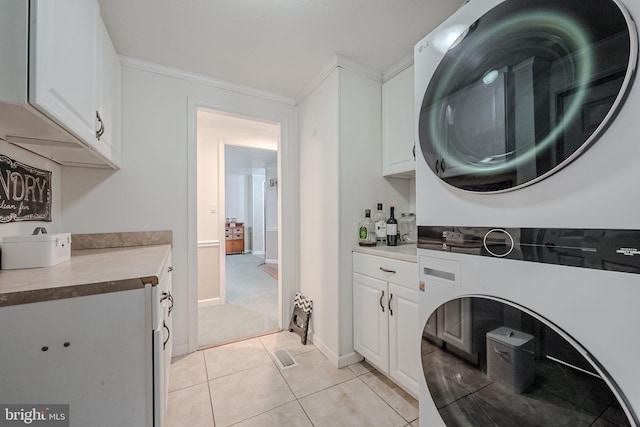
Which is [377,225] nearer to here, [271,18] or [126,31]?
[271,18]

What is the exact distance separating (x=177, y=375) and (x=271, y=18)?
235 centimetres

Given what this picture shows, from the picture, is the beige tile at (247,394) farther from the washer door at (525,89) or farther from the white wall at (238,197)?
the white wall at (238,197)

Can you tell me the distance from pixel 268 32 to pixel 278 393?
2229 mm

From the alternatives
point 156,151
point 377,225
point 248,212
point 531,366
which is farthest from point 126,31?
point 248,212

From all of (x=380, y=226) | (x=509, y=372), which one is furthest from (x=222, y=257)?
(x=509, y=372)

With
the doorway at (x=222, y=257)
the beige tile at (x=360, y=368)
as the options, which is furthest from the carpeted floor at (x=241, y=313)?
the beige tile at (x=360, y=368)

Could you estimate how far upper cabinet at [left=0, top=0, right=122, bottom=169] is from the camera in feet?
2.39

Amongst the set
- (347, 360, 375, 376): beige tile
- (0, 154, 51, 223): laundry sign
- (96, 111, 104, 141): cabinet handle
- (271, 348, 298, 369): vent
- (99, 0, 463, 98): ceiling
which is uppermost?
(99, 0, 463, 98): ceiling

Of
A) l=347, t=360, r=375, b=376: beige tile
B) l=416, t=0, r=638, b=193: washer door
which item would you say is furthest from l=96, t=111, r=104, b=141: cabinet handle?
l=347, t=360, r=375, b=376: beige tile

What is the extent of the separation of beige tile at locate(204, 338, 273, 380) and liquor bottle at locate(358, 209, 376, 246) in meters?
1.14

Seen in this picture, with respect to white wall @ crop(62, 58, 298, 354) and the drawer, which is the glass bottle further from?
white wall @ crop(62, 58, 298, 354)

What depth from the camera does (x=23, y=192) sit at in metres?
1.22

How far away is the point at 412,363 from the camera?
1367mm

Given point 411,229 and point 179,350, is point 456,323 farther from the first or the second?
point 179,350
